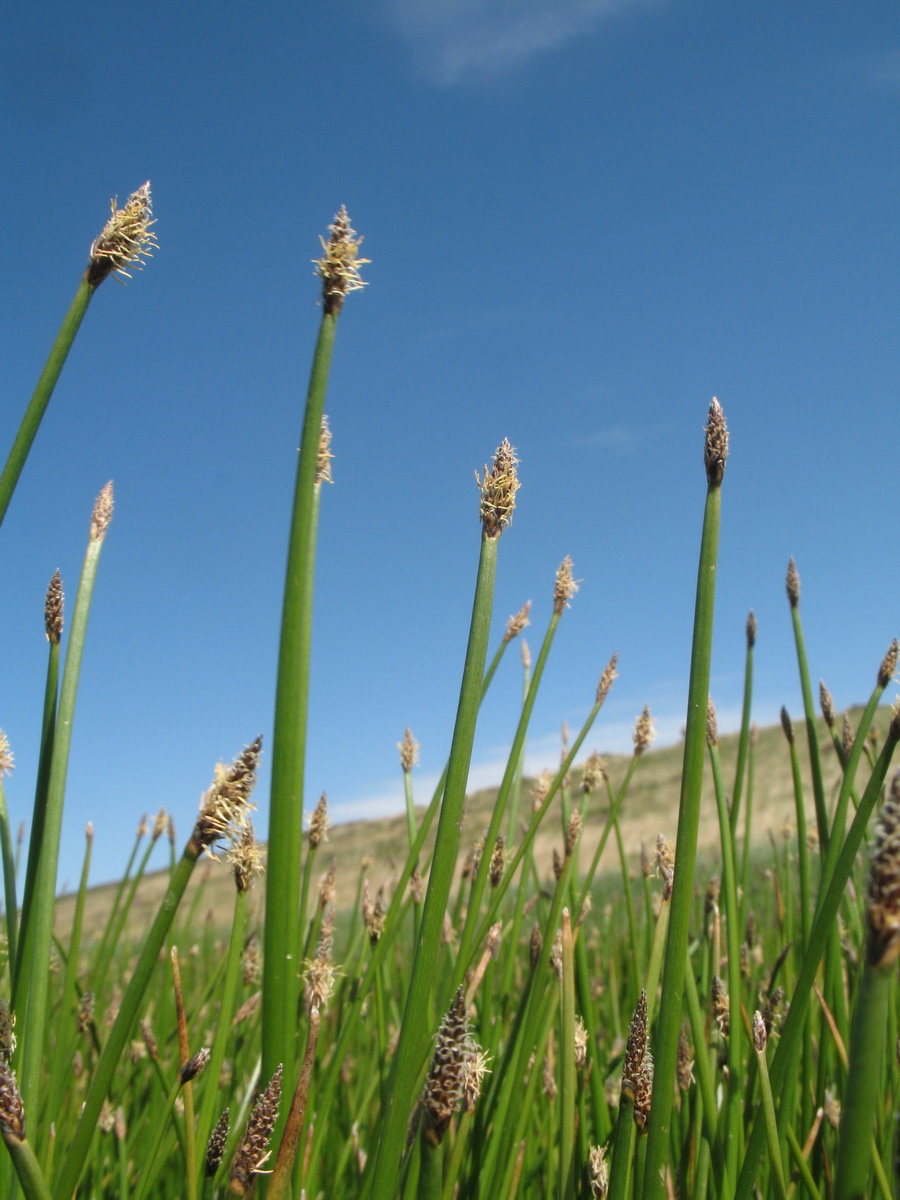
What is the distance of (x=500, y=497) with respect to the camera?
0.59 metres

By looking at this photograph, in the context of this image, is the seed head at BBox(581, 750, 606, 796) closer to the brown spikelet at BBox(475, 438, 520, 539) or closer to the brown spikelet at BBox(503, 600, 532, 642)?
the brown spikelet at BBox(503, 600, 532, 642)

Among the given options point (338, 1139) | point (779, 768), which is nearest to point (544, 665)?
point (338, 1139)

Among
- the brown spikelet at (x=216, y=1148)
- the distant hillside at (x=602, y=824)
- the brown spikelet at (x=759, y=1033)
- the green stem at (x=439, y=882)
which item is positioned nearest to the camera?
the green stem at (x=439, y=882)

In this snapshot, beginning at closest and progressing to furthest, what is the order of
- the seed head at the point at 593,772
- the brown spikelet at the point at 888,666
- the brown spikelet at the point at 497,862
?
the brown spikelet at the point at 888,666 → the brown spikelet at the point at 497,862 → the seed head at the point at 593,772

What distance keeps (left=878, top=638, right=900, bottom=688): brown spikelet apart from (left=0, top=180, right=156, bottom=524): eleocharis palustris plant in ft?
3.15

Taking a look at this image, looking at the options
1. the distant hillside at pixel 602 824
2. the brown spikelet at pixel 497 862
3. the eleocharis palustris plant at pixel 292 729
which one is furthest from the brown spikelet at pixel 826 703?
the distant hillside at pixel 602 824

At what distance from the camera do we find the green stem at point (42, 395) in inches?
25.2

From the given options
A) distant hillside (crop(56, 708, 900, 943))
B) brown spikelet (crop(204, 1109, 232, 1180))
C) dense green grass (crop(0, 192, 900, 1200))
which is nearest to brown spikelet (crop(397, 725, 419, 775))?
dense green grass (crop(0, 192, 900, 1200))

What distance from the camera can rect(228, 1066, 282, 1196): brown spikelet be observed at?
0.50 metres

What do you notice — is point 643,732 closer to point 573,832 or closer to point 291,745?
point 573,832

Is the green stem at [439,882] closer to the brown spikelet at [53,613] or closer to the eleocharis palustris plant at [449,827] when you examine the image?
the eleocharis palustris plant at [449,827]

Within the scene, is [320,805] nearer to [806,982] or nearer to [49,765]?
[49,765]

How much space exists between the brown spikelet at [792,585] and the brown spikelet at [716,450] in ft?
2.45

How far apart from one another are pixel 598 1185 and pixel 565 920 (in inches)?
10.0
